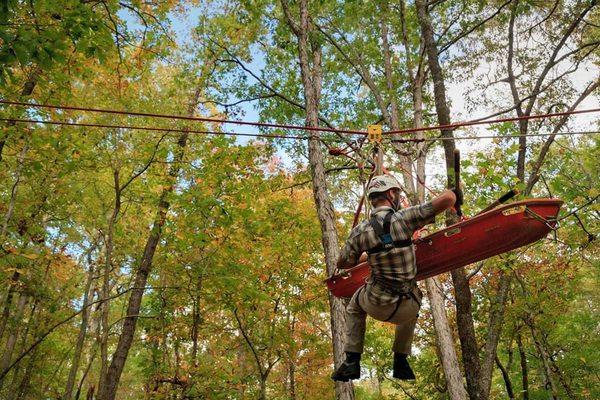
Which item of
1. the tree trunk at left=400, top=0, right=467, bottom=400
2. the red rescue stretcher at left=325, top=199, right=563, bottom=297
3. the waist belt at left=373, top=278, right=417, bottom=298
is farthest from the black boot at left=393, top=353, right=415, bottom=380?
the tree trunk at left=400, top=0, right=467, bottom=400

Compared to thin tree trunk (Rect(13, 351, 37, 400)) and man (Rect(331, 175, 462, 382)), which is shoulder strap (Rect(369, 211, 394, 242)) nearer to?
man (Rect(331, 175, 462, 382))

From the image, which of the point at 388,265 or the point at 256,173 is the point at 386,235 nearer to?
the point at 388,265

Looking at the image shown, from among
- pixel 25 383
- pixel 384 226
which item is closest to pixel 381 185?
pixel 384 226

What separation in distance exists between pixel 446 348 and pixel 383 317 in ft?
16.5

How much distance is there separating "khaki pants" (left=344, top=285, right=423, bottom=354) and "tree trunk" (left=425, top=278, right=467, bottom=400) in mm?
4427

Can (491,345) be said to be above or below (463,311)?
below

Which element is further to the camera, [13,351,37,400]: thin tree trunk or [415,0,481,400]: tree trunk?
[13,351,37,400]: thin tree trunk

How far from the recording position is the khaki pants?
3553 mm

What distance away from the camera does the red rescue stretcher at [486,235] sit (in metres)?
3.62

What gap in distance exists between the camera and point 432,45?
8797 millimetres

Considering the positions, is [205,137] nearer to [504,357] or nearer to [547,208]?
[547,208]

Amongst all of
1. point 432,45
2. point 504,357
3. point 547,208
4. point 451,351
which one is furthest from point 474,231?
point 504,357

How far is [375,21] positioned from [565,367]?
45.6 feet

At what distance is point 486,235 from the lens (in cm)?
379
